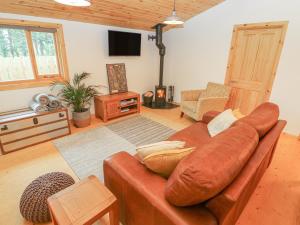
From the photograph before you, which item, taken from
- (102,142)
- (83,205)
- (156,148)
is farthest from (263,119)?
(102,142)

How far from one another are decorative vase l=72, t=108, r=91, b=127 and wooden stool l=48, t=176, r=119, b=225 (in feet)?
7.26

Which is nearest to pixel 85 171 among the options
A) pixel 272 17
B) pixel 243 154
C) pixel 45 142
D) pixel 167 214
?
pixel 45 142

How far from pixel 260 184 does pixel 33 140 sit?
10.7 feet

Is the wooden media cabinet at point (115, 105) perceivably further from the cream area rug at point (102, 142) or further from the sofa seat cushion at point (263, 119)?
the sofa seat cushion at point (263, 119)

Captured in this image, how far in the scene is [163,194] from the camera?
102cm

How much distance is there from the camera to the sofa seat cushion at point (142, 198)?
901 millimetres

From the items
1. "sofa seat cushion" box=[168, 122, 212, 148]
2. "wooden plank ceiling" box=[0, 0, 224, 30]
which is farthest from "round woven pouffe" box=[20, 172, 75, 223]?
"wooden plank ceiling" box=[0, 0, 224, 30]

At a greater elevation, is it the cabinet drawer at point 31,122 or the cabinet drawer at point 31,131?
the cabinet drawer at point 31,122

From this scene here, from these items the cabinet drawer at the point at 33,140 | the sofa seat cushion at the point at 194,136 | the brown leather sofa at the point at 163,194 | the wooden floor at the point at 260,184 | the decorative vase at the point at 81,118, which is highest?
the brown leather sofa at the point at 163,194

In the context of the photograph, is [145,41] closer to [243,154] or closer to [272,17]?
[272,17]

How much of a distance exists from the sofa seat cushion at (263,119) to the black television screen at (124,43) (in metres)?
3.13

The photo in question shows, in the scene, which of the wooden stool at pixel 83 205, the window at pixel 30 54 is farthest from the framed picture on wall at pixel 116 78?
the wooden stool at pixel 83 205

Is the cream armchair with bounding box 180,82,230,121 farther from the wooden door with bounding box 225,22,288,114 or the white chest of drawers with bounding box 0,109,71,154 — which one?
the white chest of drawers with bounding box 0,109,71,154

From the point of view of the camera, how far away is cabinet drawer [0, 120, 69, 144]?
2.48 m
